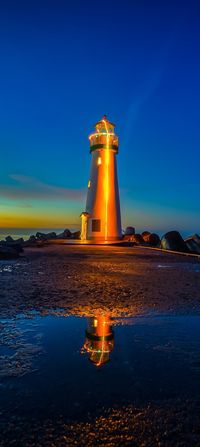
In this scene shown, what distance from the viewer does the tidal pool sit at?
1674 millimetres

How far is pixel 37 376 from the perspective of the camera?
2268mm

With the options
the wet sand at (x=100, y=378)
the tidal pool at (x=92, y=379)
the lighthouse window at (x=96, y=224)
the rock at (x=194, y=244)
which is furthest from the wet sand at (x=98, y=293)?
the lighthouse window at (x=96, y=224)

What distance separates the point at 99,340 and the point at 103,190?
24.0m

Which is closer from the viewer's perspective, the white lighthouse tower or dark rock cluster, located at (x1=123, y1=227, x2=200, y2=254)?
dark rock cluster, located at (x1=123, y1=227, x2=200, y2=254)

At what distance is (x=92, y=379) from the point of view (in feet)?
7.25

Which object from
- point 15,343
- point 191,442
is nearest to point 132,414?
point 191,442

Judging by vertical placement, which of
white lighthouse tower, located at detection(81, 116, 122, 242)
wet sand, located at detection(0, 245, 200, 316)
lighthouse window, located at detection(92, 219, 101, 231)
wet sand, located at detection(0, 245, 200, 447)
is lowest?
wet sand, located at detection(0, 245, 200, 447)

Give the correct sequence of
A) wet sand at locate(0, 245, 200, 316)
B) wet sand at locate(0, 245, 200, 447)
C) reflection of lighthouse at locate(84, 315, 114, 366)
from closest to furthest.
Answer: wet sand at locate(0, 245, 200, 447)
reflection of lighthouse at locate(84, 315, 114, 366)
wet sand at locate(0, 245, 200, 316)

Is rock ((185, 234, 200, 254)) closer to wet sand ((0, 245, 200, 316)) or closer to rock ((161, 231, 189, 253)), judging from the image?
rock ((161, 231, 189, 253))

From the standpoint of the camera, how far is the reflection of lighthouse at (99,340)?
265 centimetres

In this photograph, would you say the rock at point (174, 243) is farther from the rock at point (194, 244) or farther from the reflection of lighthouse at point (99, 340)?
the reflection of lighthouse at point (99, 340)

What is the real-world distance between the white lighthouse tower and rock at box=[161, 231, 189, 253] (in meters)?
7.24

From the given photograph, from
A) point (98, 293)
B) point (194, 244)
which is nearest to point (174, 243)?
point (194, 244)

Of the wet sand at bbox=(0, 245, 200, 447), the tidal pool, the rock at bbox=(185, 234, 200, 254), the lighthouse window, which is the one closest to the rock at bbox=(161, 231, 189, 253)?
the rock at bbox=(185, 234, 200, 254)
